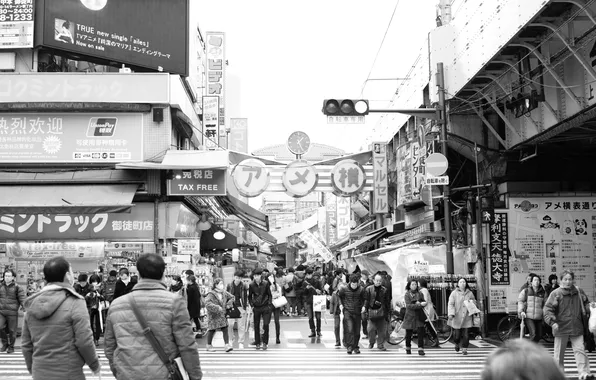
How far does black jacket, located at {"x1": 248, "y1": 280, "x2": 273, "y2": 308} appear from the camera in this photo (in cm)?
1720

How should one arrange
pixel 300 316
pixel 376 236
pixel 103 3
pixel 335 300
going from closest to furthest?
1. pixel 335 300
2. pixel 103 3
3. pixel 300 316
4. pixel 376 236

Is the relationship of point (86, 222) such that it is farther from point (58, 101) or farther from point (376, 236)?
point (376, 236)

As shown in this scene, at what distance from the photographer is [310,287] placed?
21.2 m

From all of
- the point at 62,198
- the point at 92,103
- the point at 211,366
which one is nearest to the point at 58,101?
the point at 92,103

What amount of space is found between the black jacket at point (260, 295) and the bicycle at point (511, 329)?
6.11 metres

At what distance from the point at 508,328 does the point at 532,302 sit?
98.5 inches

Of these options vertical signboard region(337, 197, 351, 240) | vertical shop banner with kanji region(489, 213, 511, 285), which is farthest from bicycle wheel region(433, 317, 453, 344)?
vertical signboard region(337, 197, 351, 240)

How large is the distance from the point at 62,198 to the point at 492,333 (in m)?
14.0

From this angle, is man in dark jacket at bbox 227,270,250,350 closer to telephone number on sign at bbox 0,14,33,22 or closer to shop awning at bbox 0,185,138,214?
shop awning at bbox 0,185,138,214

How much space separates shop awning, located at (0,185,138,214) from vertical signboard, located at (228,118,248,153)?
21475 millimetres

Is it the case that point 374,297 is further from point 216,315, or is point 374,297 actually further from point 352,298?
point 216,315

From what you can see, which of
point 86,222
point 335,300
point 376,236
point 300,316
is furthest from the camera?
point 376,236

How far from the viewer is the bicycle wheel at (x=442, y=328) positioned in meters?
18.2

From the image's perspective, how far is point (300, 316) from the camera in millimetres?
27281
